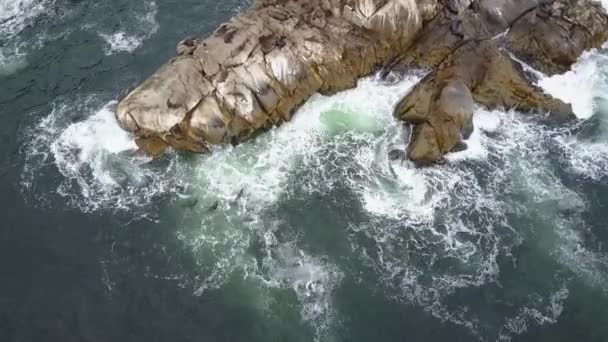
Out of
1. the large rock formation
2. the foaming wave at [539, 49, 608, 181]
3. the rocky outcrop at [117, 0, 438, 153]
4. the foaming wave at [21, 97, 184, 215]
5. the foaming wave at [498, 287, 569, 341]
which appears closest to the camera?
the foaming wave at [498, 287, 569, 341]

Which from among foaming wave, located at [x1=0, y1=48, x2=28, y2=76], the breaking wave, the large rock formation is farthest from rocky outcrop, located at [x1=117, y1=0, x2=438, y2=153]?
foaming wave, located at [x1=0, y1=48, x2=28, y2=76]

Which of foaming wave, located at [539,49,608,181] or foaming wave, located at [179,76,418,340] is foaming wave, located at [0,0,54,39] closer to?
foaming wave, located at [179,76,418,340]

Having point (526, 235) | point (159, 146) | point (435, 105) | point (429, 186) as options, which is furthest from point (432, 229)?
point (159, 146)

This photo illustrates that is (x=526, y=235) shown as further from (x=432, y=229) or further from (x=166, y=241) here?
(x=166, y=241)

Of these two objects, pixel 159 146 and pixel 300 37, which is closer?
pixel 159 146

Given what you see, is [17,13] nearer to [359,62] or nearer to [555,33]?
[359,62]

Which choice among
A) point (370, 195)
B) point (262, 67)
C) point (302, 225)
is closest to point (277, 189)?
point (302, 225)

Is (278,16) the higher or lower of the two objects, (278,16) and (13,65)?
the higher
